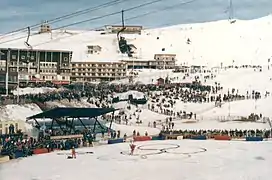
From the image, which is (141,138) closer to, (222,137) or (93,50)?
(222,137)

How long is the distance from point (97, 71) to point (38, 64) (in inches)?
453

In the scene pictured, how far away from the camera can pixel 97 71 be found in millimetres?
65438

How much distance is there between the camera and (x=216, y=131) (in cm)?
2986

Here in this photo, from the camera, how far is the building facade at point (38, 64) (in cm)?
5381

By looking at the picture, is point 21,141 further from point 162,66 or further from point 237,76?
point 162,66

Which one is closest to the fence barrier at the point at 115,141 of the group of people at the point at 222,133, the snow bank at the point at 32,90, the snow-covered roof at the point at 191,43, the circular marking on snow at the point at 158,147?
the circular marking on snow at the point at 158,147

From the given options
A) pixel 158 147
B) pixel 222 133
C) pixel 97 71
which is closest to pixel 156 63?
pixel 97 71

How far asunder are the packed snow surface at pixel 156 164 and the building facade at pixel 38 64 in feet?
102

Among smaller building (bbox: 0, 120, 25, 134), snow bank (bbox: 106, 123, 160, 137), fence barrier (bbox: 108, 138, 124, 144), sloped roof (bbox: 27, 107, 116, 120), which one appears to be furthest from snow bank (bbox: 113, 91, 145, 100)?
smaller building (bbox: 0, 120, 25, 134)

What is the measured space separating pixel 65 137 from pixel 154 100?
1500 cm

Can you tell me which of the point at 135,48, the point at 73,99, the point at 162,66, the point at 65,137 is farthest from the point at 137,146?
the point at 135,48

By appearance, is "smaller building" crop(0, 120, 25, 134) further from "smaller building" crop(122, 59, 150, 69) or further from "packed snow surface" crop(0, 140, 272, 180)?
"smaller building" crop(122, 59, 150, 69)

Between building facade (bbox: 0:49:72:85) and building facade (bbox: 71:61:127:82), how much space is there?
6604 mm

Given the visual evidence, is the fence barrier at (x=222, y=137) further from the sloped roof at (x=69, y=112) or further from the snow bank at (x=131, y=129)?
the sloped roof at (x=69, y=112)
